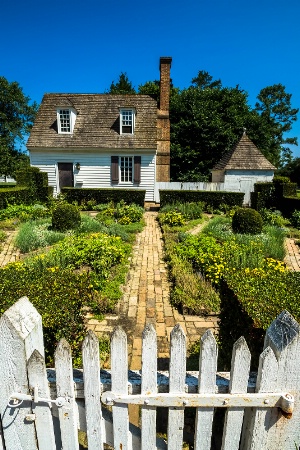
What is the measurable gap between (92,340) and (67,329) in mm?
1437

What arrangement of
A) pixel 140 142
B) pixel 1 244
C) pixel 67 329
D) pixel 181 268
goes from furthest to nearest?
pixel 140 142 < pixel 1 244 < pixel 181 268 < pixel 67 329

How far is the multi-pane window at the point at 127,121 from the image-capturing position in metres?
18.7

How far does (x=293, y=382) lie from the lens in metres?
1.53

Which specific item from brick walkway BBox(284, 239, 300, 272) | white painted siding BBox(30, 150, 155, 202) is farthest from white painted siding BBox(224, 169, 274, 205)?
brick walkway BBox(284, 239, 300, 272)

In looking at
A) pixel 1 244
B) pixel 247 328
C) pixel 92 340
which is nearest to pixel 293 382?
pixel 247 328

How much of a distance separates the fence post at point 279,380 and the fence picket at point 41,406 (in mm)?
1215

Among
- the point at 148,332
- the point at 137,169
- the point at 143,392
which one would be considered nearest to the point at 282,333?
the point at 148,332

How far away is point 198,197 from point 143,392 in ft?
50.3

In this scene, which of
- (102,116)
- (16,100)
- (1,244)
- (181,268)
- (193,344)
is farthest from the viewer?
(16,100)

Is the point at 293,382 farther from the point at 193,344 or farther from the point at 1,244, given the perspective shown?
the point at 1,244

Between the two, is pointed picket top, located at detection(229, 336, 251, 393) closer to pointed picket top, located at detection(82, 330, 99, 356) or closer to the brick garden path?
pointed picket top, located at detection(82, 330, 99, 356)

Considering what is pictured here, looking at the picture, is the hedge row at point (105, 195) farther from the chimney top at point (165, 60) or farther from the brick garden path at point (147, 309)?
the chimney top at point (165, 60)

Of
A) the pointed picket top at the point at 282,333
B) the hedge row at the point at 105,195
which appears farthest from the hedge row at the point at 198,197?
the pointed picket top at the point at 282,333

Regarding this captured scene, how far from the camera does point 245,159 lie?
19.4m
